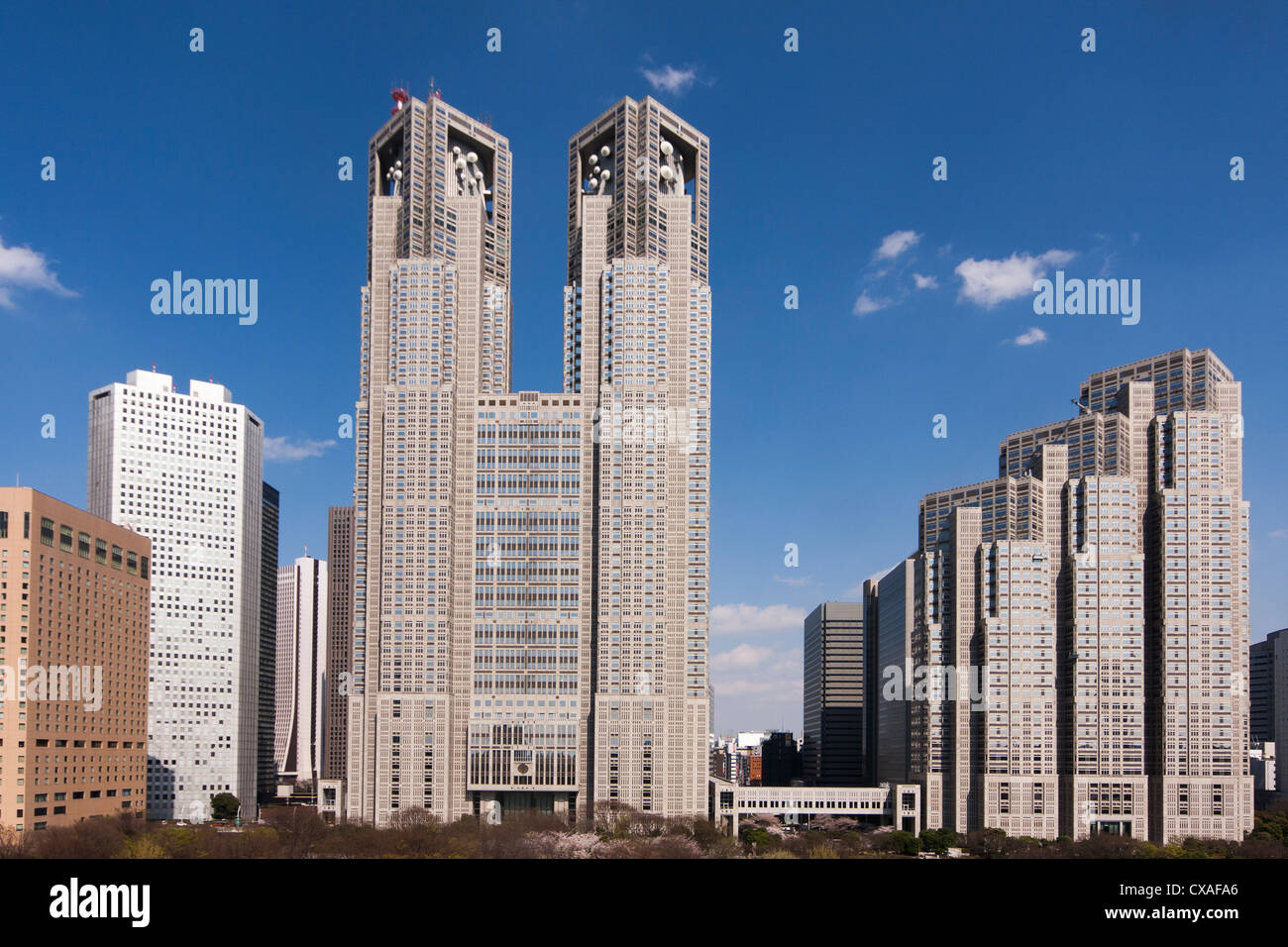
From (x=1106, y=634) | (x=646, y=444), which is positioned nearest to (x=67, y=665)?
(x=646, y=444)

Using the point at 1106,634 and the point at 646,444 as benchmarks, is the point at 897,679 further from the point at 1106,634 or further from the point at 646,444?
the point at 646,444

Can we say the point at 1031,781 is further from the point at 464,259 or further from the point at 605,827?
the point at 464,259

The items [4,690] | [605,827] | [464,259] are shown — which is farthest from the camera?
[464,259]

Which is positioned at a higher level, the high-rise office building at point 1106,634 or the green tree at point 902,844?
the high-rise office building at point 1106,634

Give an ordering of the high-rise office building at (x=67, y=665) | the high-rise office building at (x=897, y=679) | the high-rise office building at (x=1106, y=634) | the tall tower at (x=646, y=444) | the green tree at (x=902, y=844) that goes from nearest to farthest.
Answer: the high-rise office building at (x=67, y=665), the green tree at (x=902, y=844), the tall tower at (x=646, y=444), the high-rise office building at (x=1106, y=634), the high-rise office building at (x=897, y=679)

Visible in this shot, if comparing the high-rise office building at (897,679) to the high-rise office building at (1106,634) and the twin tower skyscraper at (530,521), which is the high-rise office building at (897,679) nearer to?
the high-rise office building at (1106,634)

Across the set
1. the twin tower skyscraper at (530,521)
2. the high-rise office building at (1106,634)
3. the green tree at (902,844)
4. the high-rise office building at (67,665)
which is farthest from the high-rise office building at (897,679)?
the high-rise office building at (67,665)

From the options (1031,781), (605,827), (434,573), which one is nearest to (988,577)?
(1031,781)
